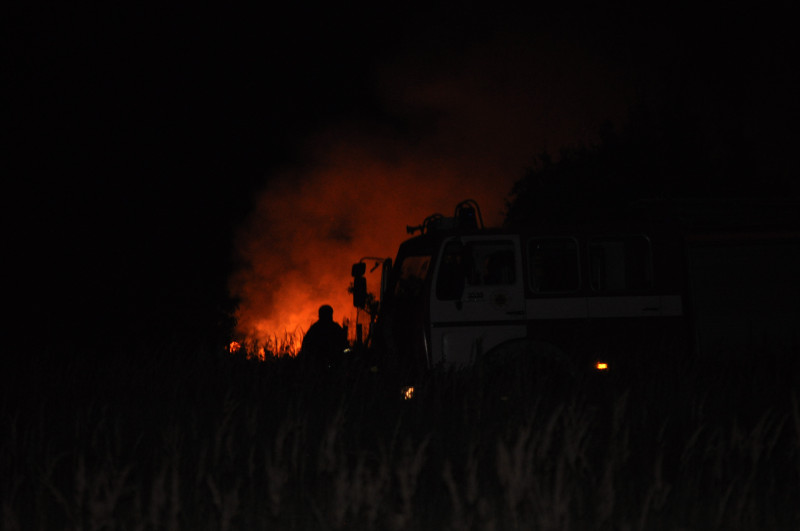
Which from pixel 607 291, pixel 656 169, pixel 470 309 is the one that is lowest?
pixel 470 309

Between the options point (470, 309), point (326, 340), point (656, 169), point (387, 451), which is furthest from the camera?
point (656, 169)

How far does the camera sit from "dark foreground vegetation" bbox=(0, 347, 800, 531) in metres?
4.04

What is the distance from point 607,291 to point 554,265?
59 centimetres

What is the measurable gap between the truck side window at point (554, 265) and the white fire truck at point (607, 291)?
1 centimetres

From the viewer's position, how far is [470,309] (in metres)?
8.60

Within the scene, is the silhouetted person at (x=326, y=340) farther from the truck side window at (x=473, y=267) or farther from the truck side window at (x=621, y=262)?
the truck side window at (x=621, y=262)

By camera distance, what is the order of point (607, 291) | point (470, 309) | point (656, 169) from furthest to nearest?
point (656, 169) < point (607, 291) < point (470, 309)

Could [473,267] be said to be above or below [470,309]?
above

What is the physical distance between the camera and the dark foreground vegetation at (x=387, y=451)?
13.2 ft

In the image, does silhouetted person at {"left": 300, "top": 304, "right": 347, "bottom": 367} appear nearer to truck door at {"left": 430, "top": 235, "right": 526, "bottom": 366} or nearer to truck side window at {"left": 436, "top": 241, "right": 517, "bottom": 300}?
truck door at {"left": 430, "top": 235, "right": 526, "bottom": 366}

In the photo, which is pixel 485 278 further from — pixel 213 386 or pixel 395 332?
pixel 213 386

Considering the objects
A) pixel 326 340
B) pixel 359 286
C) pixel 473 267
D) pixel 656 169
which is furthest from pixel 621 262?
pixel 656 169

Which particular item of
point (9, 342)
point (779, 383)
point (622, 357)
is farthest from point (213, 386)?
point (9, 342)

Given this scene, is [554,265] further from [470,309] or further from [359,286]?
[359,286]
